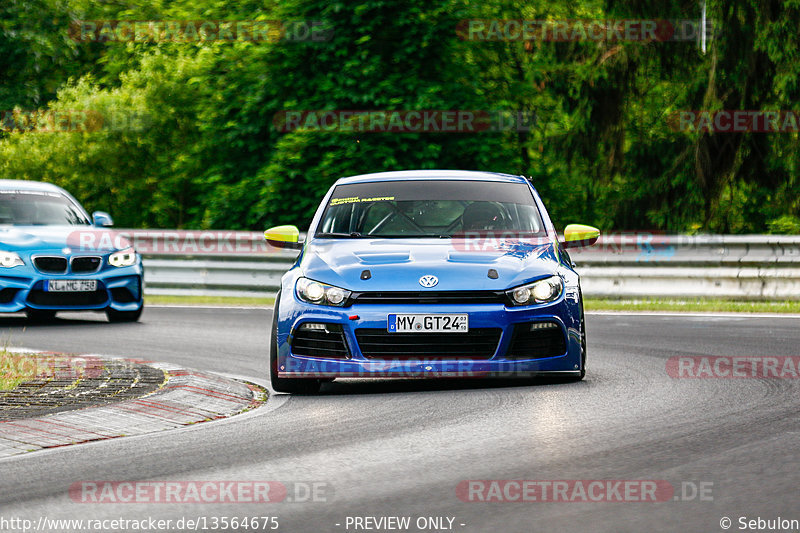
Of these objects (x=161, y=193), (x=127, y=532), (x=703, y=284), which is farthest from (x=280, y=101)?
(x=127, y=532)

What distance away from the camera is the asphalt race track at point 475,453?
5645 millimetres

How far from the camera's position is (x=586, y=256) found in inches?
750

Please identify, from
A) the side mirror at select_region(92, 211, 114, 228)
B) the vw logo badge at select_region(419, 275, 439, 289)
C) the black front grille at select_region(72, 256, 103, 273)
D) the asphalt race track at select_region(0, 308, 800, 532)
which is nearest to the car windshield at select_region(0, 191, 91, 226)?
the side mirror at select_region(92, 211, 114, 228)

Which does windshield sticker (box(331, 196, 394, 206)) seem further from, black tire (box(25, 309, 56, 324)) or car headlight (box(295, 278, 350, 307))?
black tire (box(25, 309, 56, 324))

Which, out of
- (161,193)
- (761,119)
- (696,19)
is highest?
(696,19)

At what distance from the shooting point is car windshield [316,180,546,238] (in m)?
10.4

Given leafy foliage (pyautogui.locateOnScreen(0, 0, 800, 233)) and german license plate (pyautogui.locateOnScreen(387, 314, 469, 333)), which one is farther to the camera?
leafy foliage (pyautogui.locateOnScreen(0, 0, 800, 233))

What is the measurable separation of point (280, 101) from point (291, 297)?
17.8m

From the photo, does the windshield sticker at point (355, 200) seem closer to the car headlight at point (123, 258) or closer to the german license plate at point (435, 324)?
the german license plate at point (435, 324)

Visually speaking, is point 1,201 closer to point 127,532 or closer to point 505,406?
point 505,406

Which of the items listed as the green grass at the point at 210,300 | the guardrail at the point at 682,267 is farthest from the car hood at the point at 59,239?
the guardrail at the point at 682,267

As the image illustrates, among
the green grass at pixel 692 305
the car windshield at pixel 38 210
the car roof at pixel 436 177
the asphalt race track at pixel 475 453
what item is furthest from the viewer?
the green grass at pixel 692 305

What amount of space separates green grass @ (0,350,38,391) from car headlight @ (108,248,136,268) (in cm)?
402

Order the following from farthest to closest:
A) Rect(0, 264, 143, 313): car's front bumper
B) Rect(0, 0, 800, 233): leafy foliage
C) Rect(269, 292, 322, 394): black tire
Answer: Rect(0, 0, 800, 233): leafy foliage
Rect(0, 264, 143, 313): car's front bumper
Rect(269, 292, 322, 394): black tire
